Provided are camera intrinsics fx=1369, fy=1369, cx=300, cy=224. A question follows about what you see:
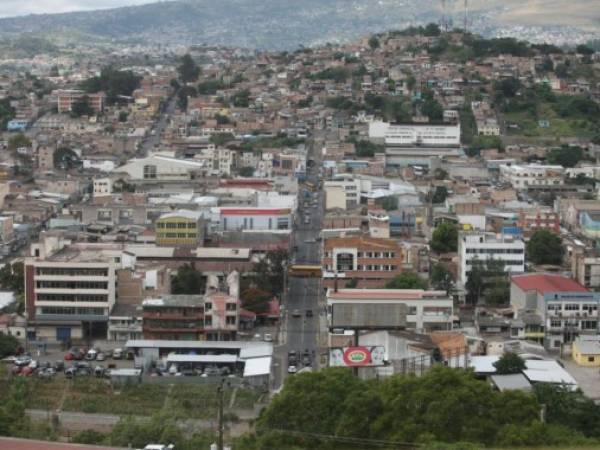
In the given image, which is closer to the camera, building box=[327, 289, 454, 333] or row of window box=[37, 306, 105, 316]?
building box=[327, 289, 454, 333]

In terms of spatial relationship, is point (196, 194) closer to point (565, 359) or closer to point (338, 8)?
point (565, 359)

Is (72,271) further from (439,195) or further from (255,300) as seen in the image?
(439,195)

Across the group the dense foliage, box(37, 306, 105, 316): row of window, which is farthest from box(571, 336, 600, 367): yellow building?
box(37, 306, 105, 316): row of window

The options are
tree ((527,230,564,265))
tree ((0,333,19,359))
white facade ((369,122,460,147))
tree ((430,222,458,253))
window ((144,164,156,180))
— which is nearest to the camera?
tree ((0,333,19,359))

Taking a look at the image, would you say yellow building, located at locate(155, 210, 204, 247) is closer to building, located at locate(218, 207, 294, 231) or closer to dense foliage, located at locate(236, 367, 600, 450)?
building, located at locate(218, 207, 294, 231)

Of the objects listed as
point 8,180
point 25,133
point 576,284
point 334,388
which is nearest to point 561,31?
point 25,133

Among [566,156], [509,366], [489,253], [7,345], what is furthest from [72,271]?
[566,156]

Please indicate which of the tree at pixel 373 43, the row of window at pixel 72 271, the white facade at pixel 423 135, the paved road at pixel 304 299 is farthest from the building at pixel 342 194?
the tree at pixel 373 43

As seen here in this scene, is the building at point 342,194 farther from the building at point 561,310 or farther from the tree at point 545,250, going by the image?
the building at point 561,310
